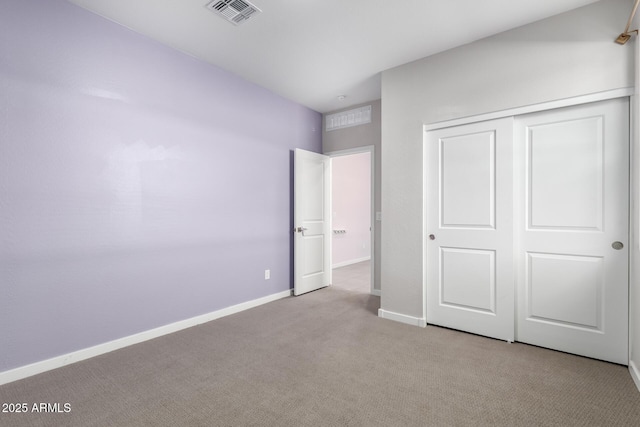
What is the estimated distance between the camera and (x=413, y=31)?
266 cm

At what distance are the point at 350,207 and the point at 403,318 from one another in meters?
4.19

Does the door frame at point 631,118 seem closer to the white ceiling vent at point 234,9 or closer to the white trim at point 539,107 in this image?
the white trim at point 539,107

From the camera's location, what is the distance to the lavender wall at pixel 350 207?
6.71 meters

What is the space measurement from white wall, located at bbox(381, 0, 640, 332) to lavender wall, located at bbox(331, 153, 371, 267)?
313cm

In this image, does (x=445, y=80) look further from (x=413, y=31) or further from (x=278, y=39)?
→ (x=278, y=39)

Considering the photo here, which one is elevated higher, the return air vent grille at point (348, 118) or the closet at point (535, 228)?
the return air vent grille at point (348, 118)

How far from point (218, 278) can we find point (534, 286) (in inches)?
121

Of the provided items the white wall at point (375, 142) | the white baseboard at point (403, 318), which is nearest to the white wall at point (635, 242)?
the white baseboard at point (403, 318)

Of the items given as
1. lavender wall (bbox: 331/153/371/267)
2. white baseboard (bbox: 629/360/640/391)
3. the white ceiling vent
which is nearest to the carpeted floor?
lavender wall (bbox: 331/153/371/267)

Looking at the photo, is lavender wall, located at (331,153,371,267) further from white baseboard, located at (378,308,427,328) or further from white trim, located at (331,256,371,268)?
white baseboard, located at (378,308,427,328)

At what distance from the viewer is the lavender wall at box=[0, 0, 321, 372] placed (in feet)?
6.94

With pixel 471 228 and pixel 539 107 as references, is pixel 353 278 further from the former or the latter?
pixel 539 107

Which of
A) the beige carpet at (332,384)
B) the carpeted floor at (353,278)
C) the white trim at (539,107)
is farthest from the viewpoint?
the carpeted floor at (353,278)

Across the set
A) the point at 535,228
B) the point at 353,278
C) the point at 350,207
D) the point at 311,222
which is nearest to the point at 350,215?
the point at 350,207
